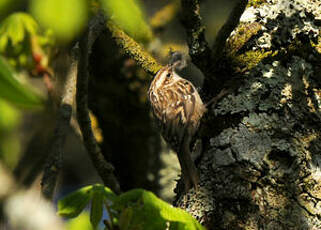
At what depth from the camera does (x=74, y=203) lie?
1.34 metres

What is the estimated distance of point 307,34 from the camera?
6.32ft

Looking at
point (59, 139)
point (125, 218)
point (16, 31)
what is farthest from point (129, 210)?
point (16, 31)

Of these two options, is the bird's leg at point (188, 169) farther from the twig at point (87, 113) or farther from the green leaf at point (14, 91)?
the green leaf at point (14, 91)

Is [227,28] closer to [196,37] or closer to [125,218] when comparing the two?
[196,37]

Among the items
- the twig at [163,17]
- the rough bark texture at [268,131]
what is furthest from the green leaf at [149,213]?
the twig at [163,17]

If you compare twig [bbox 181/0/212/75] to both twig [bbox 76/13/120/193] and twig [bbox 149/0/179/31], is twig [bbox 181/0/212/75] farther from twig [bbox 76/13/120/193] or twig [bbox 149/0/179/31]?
twig [bbox 149/0/179/31]

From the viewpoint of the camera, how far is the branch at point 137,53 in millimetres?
2099

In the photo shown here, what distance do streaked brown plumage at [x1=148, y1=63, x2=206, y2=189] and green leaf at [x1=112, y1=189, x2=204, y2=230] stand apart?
759 millimetres

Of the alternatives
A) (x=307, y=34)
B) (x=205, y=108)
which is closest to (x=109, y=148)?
(x=205, y=108)

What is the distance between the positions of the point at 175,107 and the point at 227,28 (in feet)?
3.44

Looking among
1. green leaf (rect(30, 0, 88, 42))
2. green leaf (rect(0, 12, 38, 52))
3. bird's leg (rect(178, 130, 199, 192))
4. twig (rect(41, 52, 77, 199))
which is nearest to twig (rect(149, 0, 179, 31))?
green leaf (rect(0, 12, 38, 52))

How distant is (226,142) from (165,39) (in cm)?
205

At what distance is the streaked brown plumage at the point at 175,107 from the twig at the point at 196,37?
29cm

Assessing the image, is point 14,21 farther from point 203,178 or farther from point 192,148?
point 203,178
